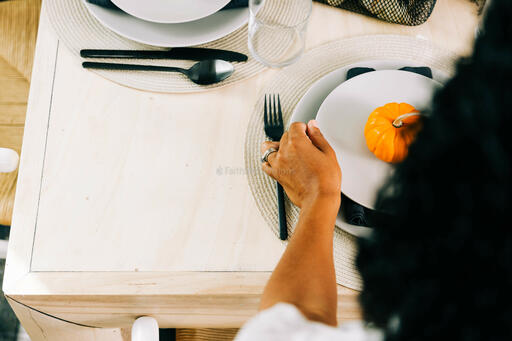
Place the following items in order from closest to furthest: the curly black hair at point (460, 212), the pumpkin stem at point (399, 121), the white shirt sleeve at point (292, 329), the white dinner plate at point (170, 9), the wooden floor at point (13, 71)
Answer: the curly black hair at point (460, 212) < the white shirt sleeve at point (292, 329) < the pumpkin stem at point (399, 121) < the white dinner plate at point (170, 9) < the wooden floor at point (13, 71)

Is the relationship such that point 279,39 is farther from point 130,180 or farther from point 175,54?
point 130,180

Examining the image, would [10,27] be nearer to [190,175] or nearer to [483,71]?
[190,175]

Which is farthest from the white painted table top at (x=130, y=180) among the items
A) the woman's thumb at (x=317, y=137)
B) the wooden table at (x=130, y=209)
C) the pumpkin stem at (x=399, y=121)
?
the pumpkin stem at (x=399, y=121)

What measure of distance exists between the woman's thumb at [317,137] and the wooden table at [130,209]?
11 centimetres

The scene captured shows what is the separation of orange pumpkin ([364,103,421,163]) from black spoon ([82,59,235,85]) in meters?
0.24

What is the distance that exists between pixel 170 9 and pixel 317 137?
0.31 m

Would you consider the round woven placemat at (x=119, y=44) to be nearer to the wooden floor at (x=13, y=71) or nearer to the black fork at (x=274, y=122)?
the black fork at (x=274, y=122)

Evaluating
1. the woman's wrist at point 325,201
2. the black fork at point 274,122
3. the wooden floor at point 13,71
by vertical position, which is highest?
the black fork at point 274,122

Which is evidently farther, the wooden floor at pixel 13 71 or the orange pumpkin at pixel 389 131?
the wooden floor at pixel 13 71

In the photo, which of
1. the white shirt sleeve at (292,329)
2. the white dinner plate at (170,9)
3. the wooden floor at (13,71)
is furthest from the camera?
the wooden floor at (13,71)

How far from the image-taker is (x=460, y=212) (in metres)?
0.25

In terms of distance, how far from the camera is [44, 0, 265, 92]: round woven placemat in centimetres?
64

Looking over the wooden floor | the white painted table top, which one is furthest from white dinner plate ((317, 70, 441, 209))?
the wooden floor

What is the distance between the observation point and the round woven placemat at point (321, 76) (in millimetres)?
552
